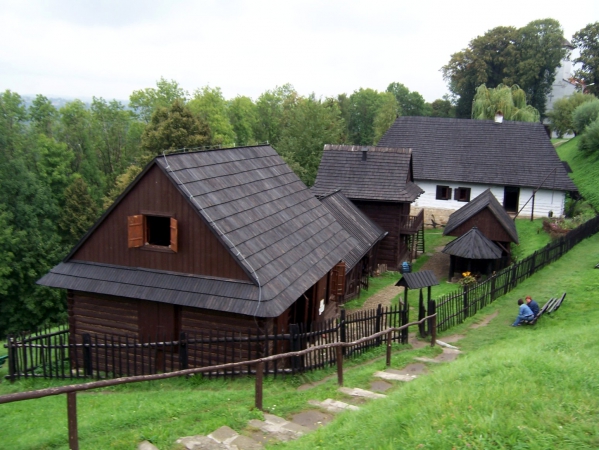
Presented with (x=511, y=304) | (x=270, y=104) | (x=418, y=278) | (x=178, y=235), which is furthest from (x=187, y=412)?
(x=270, y=104)

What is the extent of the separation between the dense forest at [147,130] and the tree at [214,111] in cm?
11

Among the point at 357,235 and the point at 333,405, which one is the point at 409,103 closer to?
the point at 357,235

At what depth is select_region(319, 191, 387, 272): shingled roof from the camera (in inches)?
843

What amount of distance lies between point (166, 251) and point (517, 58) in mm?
53768

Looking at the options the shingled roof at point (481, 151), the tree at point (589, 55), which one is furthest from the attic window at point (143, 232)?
the tree at point (589, 55)

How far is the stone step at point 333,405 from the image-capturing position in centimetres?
809

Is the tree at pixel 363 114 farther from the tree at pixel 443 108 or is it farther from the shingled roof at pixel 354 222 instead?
the shingled roof at pixel 354 222

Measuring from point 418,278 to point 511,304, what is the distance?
18.2 feet

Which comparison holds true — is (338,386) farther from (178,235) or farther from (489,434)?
(178,235)

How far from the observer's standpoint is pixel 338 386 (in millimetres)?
9602

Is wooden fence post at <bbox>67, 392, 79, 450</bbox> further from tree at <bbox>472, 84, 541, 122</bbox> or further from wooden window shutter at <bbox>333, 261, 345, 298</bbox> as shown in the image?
tree at <bbox>472, 84, 541, 122</bbox>

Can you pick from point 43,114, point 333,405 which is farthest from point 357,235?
point 43,114

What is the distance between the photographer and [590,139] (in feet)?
121

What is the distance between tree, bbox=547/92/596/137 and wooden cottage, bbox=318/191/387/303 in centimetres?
3558
